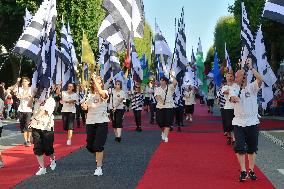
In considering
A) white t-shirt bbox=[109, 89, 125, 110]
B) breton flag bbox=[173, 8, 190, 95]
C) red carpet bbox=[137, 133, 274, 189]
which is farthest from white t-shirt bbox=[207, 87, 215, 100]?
red carpet bbox=[137, 133, 274, 189]

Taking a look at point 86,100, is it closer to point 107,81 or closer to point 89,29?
point 107,81

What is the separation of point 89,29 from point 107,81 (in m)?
20.5

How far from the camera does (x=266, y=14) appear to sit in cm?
849

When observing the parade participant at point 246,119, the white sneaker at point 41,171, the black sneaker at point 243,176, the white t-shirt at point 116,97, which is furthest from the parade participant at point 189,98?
the black sneaker at point 243,176

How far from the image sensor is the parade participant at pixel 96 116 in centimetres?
1066

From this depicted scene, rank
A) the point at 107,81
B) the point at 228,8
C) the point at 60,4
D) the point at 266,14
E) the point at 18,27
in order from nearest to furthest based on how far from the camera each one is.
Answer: the point at 266,14, the point at 107,81, the point at 60,4, the point at 18,27, the point at 228,8

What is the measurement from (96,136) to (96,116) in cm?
39

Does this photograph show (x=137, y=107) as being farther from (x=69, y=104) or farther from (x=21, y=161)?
(x=21, y=161)

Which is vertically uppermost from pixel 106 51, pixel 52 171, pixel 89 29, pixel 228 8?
pixel 228 8

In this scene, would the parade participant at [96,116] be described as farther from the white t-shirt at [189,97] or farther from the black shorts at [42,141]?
the white t-shirt at [189,97]

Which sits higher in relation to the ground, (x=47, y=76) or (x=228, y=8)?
(x=228, y=8)

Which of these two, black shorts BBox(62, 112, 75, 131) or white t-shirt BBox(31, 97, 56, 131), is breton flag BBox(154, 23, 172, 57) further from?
white t-shirt BBox(31, 97, 56, 131)

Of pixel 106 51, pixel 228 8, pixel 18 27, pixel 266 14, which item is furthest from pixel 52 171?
pixel 228 8

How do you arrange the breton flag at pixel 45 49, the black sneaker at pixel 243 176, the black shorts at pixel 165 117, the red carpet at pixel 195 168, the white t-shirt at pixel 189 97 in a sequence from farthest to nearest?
the white t-shirt at pixel 189 97 → the black shorts at pixel 165 117 → the breton flag at pixel 45 49 → the black sneaker at pixel 243 176 → the red carpet at pixel 195 168
